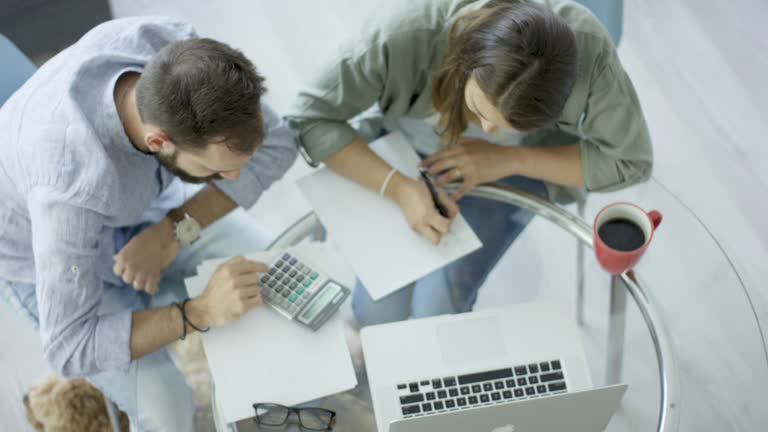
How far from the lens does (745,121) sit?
222 centimetres

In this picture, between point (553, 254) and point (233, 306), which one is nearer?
point (233, 306)

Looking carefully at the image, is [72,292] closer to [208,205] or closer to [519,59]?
[208,205]

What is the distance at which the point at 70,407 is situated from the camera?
1.67 m

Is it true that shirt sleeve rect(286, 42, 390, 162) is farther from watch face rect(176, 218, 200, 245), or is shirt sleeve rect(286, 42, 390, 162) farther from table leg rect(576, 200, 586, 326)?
table leg rect(576, 200, 586, 326)

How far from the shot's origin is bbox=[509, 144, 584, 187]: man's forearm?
136 centimetres

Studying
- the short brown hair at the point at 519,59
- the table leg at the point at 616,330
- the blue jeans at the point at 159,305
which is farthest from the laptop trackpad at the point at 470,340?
the blue jeans at the point at 159,305

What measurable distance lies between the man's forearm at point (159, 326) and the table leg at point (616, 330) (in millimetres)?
670

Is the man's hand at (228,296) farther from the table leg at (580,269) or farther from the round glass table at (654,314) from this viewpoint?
the table leg at (580,269)

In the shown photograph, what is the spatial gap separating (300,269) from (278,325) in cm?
10

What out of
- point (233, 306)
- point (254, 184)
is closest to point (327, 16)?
point (254, 184)

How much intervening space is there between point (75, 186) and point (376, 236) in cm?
48

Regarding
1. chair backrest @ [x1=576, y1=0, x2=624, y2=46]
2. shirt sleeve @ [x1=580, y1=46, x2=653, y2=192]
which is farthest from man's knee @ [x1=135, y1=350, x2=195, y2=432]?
chair backrest @ [x1=576, y1=0, x2=624, y2=46]

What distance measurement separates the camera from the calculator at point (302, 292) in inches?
47.7

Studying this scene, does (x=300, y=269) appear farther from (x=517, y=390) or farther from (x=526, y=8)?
(x=526, y=8)
